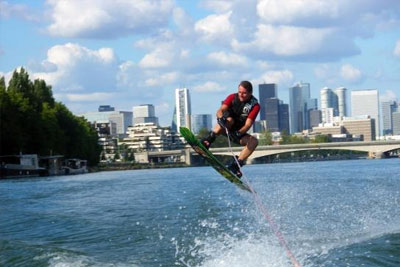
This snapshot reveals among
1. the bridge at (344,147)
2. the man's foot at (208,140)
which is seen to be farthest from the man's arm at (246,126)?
the bridge at (344,147)

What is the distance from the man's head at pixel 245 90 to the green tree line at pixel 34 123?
2810 inches

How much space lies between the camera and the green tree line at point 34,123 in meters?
85.9

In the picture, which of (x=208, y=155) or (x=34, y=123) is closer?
(x=208, y=155)

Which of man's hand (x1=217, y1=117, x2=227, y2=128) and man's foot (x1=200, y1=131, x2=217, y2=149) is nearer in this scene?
man's hand (x1=217, y1=117, x2=227, y2=128)

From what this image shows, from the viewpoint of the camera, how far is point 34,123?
92062 millimetres

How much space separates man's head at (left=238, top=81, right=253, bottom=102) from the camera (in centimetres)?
1537

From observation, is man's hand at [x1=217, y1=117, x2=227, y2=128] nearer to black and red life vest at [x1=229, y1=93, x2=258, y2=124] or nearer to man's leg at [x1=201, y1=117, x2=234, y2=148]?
man's leg at [x1=201, y1=117, x2=234, y2=148]

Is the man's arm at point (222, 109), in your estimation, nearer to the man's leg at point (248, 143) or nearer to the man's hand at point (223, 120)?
the man's hand at point (223, 120)

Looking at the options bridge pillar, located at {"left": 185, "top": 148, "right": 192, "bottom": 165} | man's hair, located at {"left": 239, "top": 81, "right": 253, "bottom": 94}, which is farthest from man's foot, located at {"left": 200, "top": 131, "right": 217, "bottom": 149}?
bridge pillar, located at {"left": 185, "top": 148, "right": 192, "bottom": 165}

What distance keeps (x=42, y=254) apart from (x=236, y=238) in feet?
16.4

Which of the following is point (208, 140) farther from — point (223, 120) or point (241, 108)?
point (241, 108)

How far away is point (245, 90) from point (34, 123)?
80.0 metres

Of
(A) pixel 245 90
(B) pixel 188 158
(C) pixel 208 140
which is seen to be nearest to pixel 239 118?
(A) pixel 245 90

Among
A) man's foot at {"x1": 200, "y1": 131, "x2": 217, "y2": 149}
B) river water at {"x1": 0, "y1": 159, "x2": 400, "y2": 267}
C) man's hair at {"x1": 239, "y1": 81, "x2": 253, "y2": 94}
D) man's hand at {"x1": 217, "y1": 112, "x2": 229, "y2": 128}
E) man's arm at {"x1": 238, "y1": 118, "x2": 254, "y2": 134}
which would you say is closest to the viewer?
man's hair at {"x1": 239, "y1": 81, "x2": 253, "y2": 94}
